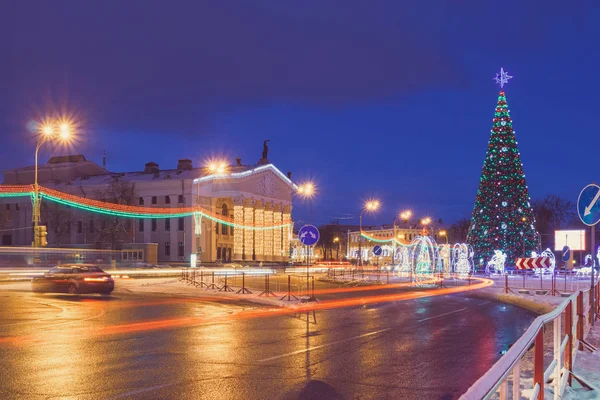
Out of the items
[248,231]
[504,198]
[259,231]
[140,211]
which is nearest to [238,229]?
[248,231]

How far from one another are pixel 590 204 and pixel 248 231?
79.4 meters

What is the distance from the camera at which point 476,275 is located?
5422cm

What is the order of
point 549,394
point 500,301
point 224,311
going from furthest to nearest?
1. point 500,301
2. point 224,311
3. point 549,394

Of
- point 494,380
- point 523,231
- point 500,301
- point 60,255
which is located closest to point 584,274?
point 523,231

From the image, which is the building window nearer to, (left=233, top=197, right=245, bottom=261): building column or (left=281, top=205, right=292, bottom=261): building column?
(left=233, top=197, right=245, bottom=261): building column

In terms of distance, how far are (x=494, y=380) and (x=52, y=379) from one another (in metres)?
7.27

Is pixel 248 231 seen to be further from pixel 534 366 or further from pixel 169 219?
pixel 534 366

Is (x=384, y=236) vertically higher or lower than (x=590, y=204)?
lower

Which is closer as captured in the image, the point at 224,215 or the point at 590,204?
the point at 590,204

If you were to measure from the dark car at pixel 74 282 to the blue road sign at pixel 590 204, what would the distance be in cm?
2055

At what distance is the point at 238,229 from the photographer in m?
88.6

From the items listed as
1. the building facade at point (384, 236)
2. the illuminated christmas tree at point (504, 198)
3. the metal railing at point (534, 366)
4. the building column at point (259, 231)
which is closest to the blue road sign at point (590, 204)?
the metal railing at point (534, 366)

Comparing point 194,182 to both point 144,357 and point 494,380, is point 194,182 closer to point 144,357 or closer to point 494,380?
point 144,357

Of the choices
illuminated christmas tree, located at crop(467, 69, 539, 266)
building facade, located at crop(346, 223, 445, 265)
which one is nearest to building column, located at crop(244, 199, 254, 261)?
illuminated christmas tree, located at crop(467, 69, 539, 266)
